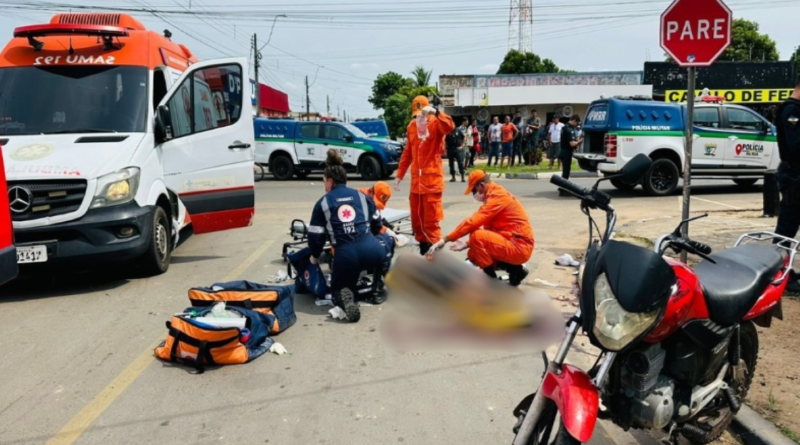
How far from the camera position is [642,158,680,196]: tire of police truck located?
13.6 m

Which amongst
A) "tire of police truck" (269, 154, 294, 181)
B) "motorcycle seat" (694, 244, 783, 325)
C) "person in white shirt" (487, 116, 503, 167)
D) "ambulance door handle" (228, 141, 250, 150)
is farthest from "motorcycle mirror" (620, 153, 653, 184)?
"person in white shirt" (487, 116, 503, 167)

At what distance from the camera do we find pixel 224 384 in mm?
4215

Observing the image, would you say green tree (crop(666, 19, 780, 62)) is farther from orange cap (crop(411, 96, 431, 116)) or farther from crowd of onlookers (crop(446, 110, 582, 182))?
orange cap (crop(411, 96, 431, 116))

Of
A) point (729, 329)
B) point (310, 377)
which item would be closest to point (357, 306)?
point (310, 377)

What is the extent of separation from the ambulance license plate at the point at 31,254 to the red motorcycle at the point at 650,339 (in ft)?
16.2

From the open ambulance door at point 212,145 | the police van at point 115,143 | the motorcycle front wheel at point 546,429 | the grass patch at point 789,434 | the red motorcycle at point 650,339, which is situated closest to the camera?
the red motorcycle at point 650,339

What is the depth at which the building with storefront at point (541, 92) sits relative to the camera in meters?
35.2

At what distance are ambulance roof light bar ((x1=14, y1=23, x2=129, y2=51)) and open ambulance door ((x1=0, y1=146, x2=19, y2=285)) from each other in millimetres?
3954

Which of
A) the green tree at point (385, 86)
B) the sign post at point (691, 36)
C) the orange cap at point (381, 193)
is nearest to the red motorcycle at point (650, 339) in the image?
the sign post at point (691, 36)

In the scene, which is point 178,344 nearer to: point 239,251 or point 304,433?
point 304,433

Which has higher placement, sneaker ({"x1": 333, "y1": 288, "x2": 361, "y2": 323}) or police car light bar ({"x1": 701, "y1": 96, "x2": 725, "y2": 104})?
police car light bar ({"x1": 701, "y1": 96, "x2": 725, "y2": 104})

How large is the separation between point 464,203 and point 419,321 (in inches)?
398

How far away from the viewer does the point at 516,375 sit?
14.3ft

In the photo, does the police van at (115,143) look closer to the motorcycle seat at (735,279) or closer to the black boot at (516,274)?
the black boot at (516,274)
